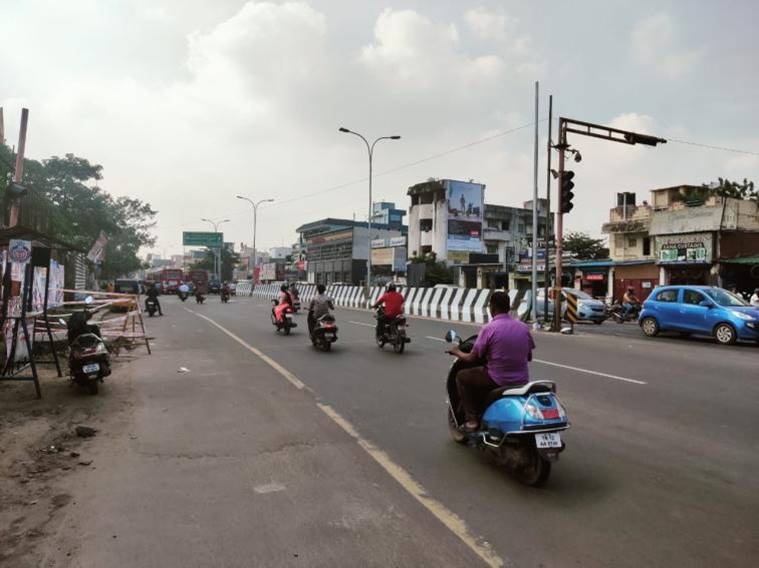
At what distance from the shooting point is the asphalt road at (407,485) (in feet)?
11.0

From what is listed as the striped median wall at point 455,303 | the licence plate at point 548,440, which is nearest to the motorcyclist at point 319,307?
the striped median wall at point 455,303

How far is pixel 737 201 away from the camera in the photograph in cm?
3256

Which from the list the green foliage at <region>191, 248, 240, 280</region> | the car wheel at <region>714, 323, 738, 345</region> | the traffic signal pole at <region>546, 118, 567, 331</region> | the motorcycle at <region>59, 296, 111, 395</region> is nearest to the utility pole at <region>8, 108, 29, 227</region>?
the motorcycle at <region>59, 296, 111, 395</region>

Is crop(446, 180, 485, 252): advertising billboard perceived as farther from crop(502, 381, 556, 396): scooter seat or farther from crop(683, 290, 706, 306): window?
crop(502, 381, 556, 396): scooter seat

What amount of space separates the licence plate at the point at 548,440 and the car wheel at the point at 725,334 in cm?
1346

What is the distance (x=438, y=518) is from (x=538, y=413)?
114 cm

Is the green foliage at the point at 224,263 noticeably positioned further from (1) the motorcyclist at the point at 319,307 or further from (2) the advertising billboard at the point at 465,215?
(1) the motorcyclist at the point at 319,307

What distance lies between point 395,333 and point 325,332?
60.1 inches

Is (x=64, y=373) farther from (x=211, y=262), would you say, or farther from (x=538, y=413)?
(x=211, y=262)

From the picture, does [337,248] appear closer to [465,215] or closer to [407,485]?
[465,215]

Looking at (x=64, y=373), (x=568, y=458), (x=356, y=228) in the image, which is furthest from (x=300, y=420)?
(x=356, y=228)

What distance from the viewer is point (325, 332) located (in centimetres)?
1238

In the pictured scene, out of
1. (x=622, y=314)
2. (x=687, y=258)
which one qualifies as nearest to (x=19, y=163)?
(x=622, y=314)

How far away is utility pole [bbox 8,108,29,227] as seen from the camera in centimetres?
1340
